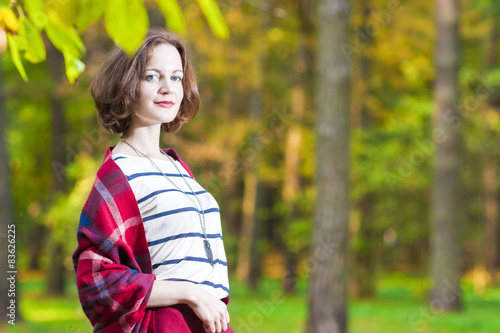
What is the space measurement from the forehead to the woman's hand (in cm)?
63

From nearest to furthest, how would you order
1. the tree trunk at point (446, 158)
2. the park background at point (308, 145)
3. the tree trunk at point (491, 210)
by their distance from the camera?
the park background at point (308, 145), the tree trunk at point (446, 158), the tree trunk at point (491, 210)

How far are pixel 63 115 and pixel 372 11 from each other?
7504 mm

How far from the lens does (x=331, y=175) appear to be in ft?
21.8

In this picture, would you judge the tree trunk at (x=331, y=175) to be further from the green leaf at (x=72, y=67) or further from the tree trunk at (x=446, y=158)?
the green leaf at (x=72, y=67)

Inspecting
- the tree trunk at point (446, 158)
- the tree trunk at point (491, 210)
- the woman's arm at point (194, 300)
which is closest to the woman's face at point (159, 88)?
the woman's arm at point (194, 300)

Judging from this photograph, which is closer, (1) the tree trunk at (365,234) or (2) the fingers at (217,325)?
(2) the fingers at (217,325)

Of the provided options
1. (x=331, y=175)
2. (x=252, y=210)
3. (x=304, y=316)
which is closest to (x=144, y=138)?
(x=331, y=175)

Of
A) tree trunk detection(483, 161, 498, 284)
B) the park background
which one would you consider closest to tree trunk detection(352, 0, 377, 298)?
the park background

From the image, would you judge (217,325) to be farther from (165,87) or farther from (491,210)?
(491,210)

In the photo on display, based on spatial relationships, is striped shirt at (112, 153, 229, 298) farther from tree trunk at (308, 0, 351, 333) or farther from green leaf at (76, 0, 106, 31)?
tree trunk at (308, 0, 351, 333)

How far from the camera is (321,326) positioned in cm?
687

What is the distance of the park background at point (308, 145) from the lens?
9.33 metres

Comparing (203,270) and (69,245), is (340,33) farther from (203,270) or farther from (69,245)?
(69,245)

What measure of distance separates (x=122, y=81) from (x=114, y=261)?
19.5 inches
